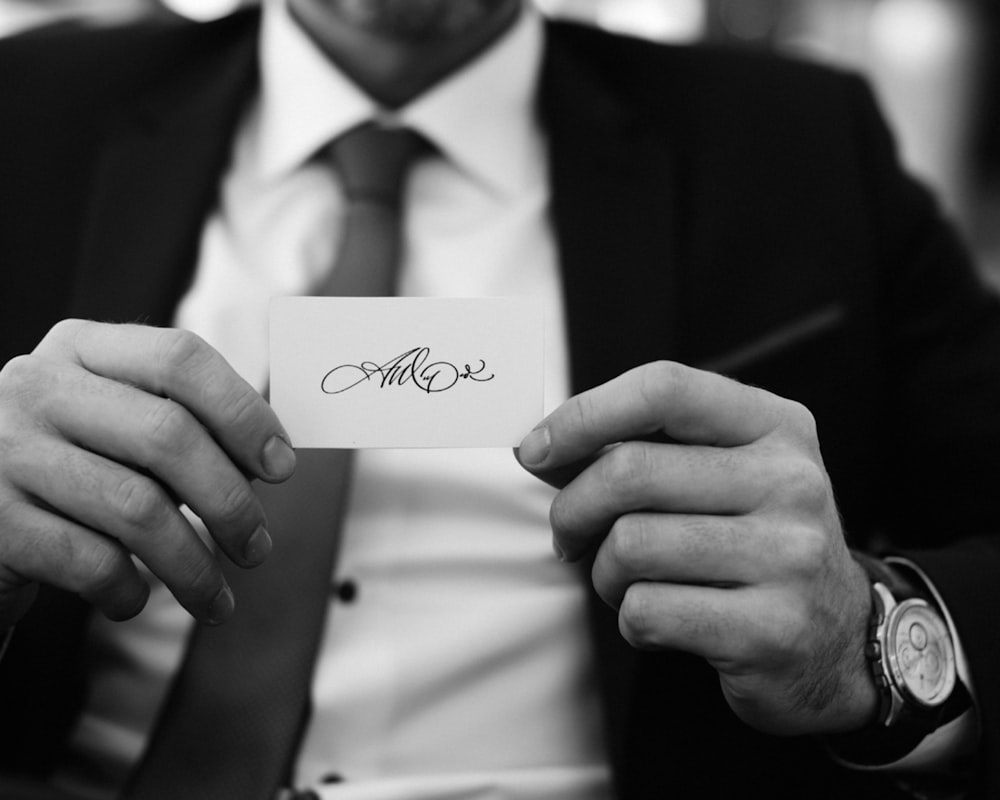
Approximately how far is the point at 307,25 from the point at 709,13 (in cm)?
288

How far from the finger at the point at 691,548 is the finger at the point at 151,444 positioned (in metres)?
0.23

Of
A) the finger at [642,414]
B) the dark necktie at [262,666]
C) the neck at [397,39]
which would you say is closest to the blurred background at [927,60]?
the neck at [397,39]

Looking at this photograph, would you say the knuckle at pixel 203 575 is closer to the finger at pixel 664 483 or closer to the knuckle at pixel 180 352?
the knuckle at pixel 180 352

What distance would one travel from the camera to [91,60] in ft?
3.36

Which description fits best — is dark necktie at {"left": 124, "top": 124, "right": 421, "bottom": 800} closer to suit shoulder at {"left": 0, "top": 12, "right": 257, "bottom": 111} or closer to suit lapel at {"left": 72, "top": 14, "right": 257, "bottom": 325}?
suit lapel at {"left": 72, "top": 14, "right": 257, "bottom": 325}

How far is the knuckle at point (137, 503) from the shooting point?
1.88 feet

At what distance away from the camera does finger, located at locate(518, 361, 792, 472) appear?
583 mm

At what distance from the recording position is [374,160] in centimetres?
94

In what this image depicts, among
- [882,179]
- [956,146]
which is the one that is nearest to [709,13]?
[956,146]

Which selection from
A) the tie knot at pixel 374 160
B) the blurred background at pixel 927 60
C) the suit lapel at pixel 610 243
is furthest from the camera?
the blurred background at pixel 927 60

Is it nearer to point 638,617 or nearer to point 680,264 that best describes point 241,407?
point 638,617

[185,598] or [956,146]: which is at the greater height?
[185,598]

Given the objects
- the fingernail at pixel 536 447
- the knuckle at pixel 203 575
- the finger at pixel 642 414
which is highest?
the finger at pixel 642 414

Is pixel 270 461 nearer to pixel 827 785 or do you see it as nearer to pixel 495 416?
pixel 495 416
